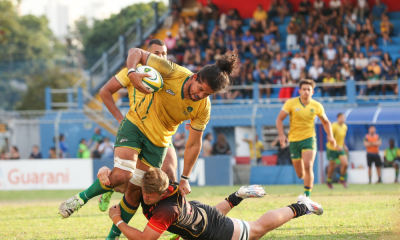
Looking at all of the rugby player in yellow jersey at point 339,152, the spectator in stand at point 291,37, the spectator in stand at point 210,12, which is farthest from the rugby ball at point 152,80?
the spectator in stand at point 210,12

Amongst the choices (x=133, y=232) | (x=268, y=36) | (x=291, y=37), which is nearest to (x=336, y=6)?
(x=291, y=37)

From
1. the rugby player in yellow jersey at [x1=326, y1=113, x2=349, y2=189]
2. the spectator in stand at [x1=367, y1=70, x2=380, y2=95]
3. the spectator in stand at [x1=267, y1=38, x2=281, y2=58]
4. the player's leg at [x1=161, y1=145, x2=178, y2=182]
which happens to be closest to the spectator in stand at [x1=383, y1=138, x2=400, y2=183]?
the rugby player in yellow jersey at [x1=326, y1=113, x2=349, y2=189]

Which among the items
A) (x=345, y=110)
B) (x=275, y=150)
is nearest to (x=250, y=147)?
(x=275, y=150)

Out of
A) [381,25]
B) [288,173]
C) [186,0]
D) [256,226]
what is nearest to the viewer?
[256,226]

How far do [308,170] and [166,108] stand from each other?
15.5 ft

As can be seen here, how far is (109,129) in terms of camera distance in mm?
21109

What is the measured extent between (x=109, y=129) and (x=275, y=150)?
6.92 metres

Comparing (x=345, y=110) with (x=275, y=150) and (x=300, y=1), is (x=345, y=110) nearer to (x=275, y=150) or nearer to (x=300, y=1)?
(x=275, y=150)

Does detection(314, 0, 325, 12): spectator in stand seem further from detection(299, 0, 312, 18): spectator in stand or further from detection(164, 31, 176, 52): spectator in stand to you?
detection(164, 31, 176, 52): spectator in stand

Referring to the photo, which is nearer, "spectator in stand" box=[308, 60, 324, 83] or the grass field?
the grass field

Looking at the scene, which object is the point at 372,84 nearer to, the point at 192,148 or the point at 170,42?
the point at 170,42

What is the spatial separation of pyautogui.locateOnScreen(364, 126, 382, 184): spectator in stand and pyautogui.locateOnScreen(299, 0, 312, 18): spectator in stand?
869cm

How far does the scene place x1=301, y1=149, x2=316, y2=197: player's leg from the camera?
9805 millimetres

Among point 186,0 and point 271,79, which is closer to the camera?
point 271,79
